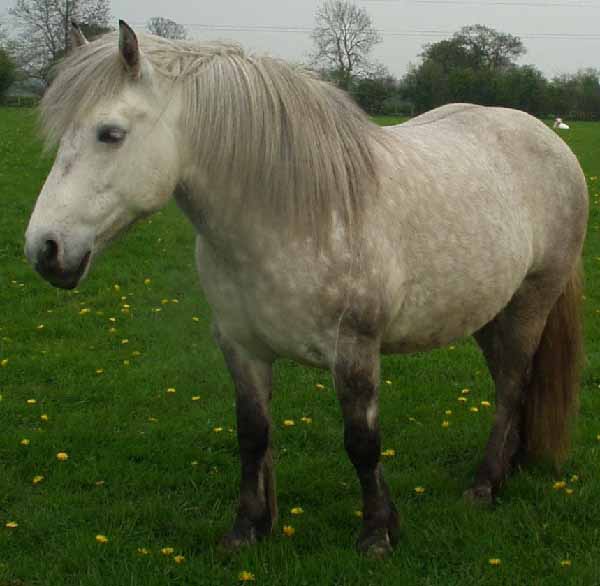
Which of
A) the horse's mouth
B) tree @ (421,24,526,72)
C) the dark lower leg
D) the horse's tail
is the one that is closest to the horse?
the horse's mouth

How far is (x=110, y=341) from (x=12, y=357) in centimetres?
87

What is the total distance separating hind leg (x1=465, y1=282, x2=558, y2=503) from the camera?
4676mm

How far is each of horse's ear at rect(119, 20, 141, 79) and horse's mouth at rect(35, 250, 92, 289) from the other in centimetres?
67

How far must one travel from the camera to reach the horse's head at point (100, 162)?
9.28 ft

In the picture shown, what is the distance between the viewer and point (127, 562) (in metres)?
3.80

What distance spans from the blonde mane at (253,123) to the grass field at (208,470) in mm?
413

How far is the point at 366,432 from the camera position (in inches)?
142

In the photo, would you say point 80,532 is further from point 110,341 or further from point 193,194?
point 110,341

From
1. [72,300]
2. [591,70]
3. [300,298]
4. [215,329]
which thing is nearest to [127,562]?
[215,329]

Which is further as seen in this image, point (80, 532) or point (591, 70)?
point (591, 70)

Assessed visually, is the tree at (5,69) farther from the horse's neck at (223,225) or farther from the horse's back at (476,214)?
the horse's neck at (223,225)

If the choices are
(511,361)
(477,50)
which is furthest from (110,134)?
(477,50)

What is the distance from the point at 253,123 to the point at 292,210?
1.24 feet

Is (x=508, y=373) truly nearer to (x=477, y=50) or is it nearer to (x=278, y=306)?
(x=278, y=306)
